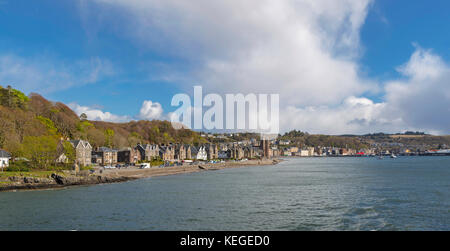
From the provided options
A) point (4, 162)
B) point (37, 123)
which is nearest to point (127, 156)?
point (37, 123)

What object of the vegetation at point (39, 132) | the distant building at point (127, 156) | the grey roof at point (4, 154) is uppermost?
the vegetation at point (39, 132)

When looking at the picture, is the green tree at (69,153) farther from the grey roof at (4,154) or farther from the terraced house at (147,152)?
the terraced house at (147,152)

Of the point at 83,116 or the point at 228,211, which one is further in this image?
the point at 83,116

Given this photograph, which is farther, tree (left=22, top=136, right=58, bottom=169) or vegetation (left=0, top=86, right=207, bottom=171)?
vegetation (left=0, top=86, right=207, bottom=171)

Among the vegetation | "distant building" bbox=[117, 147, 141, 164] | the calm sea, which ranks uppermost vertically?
the vegetation

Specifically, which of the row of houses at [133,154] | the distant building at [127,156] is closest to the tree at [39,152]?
the row of houses at [133,154]

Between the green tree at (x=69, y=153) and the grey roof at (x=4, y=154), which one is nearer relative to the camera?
the grey roof at (x=4, y=154)

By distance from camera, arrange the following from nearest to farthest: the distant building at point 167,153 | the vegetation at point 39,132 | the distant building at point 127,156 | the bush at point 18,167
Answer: the bush at point 18,167 → the vegetation at point 39,132 → the distant building at point 127,156 → the distant building at point 167,153

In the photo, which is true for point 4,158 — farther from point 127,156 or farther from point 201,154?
point 201,154

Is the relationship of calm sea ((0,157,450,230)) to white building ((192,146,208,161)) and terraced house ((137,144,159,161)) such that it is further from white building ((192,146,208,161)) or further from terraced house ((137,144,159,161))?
white building ((192,146,208,161))

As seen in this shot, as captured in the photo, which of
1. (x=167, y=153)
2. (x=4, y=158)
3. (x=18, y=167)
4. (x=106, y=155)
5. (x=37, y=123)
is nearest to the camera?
(x=18, y=167)

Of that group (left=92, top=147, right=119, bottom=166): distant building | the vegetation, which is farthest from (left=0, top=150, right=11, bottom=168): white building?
(left=92, top=147, right=119, bottom=166): distant building

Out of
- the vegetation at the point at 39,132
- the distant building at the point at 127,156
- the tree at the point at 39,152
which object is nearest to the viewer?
the tree at the point at 39,152

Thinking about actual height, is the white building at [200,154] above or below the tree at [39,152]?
below
